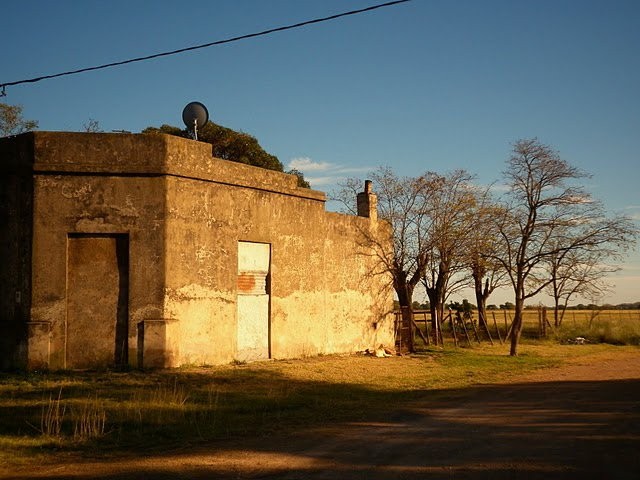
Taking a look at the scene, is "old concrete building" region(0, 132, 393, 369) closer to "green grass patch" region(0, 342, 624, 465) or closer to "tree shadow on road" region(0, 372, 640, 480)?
"green grass patch" region(0, 342, 624, 465)

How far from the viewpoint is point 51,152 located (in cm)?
1563

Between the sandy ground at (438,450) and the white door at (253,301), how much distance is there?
614 centimetres

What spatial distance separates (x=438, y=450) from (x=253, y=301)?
1028 centimetres

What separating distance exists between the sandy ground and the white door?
6.14 m

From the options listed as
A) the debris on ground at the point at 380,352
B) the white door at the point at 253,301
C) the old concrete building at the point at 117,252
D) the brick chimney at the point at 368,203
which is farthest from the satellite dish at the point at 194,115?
the debris on ground at the point at 380,352

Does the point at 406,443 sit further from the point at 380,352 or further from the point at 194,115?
the point at 380,352

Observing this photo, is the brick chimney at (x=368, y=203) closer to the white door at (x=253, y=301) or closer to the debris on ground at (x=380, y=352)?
the debris on ground at (x=380, y=352)

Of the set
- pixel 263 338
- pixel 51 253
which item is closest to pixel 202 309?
pixel 263 338

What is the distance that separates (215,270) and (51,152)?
4887 millimetres

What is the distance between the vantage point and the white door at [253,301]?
1809cm

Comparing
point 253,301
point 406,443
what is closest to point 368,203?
point 253,301

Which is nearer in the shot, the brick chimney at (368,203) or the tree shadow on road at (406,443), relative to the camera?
the tree shadow on road at (406,443)

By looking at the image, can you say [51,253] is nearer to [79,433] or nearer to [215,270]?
[215,270]

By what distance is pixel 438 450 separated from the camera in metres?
8.81
